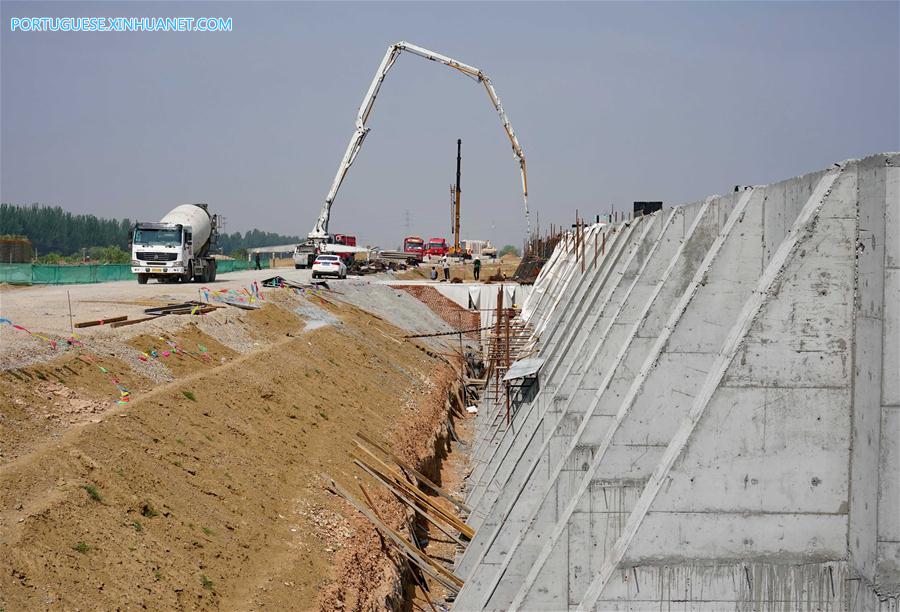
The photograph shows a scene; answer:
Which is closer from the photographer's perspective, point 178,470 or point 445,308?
point 178,470

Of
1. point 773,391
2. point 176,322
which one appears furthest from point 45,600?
point 176,322

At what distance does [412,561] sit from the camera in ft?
40.1

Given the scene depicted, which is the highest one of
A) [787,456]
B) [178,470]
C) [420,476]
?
[787,456]

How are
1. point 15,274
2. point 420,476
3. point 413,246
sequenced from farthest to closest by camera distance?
point 413,246 → point 15,274 → point 420,476

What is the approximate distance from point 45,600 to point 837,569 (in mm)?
6213

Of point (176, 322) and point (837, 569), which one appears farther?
point (176, 322)

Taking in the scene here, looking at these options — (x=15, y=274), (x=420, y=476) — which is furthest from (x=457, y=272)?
(x=420, y=476)

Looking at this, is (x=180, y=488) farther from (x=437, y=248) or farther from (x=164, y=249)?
(x=437, y=248)

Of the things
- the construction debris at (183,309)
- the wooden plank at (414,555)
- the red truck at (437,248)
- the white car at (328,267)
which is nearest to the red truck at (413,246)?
the red truck at (437,248)

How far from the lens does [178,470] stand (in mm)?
10273

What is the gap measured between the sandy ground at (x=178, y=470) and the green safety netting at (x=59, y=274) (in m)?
15.8

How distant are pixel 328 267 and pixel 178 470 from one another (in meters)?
35.8

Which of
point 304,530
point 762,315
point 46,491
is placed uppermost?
point 762,315

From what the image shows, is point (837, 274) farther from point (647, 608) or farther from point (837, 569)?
point (647, 608)
